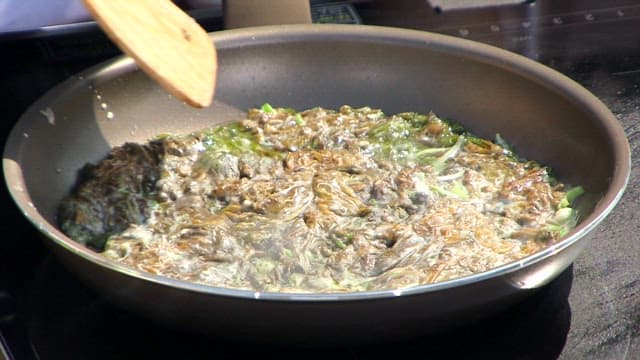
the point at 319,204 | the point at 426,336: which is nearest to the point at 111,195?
the point at 319,204

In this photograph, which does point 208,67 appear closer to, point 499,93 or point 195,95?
point 195,95

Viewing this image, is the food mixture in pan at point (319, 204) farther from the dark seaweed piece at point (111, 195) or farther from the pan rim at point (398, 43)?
the pan rim at point (398, 43)

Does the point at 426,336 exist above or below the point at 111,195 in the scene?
below

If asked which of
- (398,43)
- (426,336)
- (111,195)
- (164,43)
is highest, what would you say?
(164,43)

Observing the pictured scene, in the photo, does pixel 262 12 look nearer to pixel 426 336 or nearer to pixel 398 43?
pixel 398 43

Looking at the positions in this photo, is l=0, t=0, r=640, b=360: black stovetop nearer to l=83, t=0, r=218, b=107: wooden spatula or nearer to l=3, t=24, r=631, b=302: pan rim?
l=3, t=24, r=631, b=302: pan rim

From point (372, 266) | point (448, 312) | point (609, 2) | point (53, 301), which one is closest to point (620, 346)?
point (448, 312)
